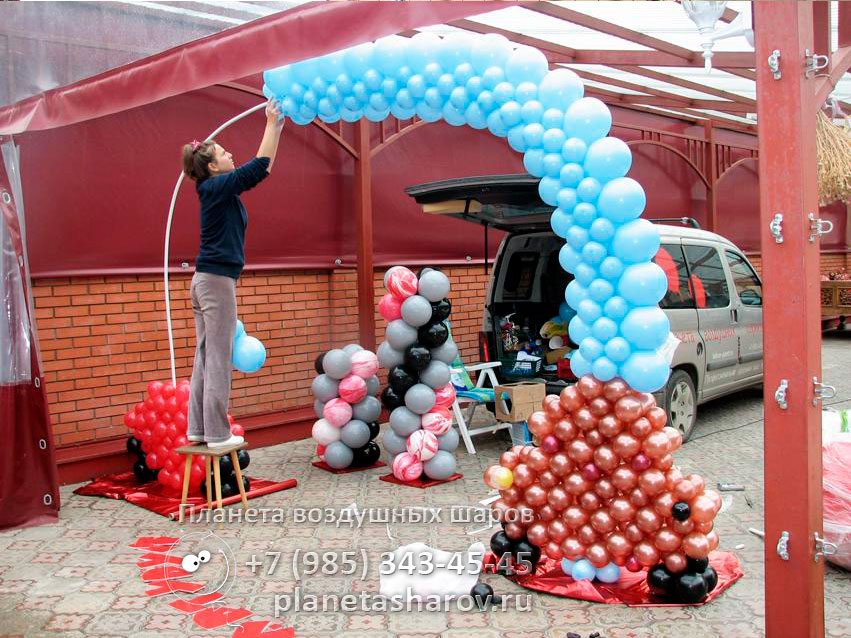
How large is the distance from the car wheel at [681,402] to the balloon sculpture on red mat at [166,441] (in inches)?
142

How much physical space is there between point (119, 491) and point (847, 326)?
1655cm

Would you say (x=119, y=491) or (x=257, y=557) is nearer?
(x=257, y=557)

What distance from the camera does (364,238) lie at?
8219mm

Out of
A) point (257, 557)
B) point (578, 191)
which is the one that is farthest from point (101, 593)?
point (578, 191)

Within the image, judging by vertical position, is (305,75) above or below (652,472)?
above

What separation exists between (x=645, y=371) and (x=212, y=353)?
107 inches

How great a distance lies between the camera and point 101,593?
4254 millimetres

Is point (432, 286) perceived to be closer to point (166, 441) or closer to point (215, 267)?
point (215, 267)

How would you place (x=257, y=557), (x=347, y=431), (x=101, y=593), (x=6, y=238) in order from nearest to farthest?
(x=101, y=593) < (x=257, y=557) < (x=6, y=238) < (x=347, y=431)

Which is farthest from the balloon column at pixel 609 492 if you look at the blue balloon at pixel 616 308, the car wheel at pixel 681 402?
the car wheel at pixel 681 402

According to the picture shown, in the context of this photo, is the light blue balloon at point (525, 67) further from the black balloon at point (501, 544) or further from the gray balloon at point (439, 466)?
the gray balloon at point (439, 466)

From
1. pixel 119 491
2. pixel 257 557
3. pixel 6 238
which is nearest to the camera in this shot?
pixel 257 557

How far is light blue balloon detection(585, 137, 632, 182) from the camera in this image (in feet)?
13.3

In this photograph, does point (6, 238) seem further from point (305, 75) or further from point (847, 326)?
point (847, 326)
